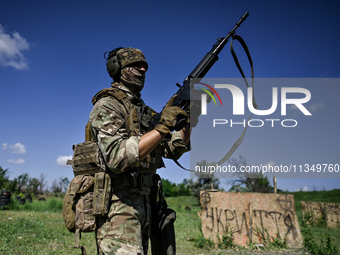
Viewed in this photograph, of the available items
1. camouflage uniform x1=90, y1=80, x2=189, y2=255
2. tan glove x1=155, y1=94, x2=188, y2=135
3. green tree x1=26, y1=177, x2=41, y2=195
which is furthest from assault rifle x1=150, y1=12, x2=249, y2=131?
green tree x1=26, y1=177, x2=41, y2=195

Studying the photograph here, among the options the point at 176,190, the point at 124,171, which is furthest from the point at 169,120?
the point at 176,190

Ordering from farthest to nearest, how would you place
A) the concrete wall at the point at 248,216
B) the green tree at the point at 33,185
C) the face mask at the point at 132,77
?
the green tree at the point at 33,185 < the concrete wall at the point at 248,216 < the face mask at the point at 132,77

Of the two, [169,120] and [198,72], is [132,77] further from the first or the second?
[198,72]

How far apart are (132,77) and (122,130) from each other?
27.5 inches

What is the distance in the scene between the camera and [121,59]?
9.24ft

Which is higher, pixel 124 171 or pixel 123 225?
pixel 124 171

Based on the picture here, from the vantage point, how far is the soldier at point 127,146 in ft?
6.95

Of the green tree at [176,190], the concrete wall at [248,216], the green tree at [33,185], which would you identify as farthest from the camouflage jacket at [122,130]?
the green tree at [176,190]

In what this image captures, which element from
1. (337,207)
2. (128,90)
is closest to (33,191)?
(337,207)

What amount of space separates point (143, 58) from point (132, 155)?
47.2 inches

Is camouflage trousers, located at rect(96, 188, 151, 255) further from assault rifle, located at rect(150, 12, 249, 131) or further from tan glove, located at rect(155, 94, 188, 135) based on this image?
assault rifle, located at rect(150, 12, 249, 131)

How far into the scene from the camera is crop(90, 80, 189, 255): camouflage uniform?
210 cm

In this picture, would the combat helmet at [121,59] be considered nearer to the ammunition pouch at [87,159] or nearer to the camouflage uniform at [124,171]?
the camouflage uniform at [124,171]

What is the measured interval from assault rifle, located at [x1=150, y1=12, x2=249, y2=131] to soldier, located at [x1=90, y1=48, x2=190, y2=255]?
0.25 feet
